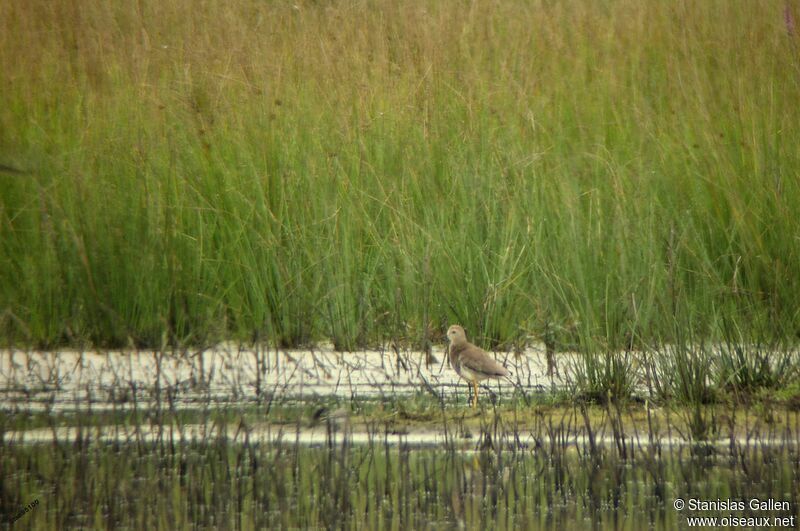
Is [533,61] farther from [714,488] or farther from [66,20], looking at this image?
[714,488]

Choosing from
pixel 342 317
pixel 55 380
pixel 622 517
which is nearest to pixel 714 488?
pixel 622 517

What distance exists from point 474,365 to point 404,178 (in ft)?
5.94

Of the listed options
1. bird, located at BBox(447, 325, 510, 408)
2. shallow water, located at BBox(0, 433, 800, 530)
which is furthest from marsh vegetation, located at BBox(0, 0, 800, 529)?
bird, located at BBox(447, 325, 510, 408)

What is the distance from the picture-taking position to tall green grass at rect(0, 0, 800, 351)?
5.89 meters

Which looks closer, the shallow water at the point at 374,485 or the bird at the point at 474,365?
→ the shallow water at the point at 374,485

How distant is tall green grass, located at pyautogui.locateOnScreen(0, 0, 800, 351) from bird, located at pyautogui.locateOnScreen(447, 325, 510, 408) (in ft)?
1.27

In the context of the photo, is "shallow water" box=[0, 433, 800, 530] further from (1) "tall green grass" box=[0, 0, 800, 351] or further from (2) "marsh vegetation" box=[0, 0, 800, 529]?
(1) "tall green grass" box=[0, 0, 800, 351]

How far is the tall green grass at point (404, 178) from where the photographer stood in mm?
5895

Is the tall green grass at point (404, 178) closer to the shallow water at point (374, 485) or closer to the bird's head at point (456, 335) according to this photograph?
the bird's head at point (456, 335)

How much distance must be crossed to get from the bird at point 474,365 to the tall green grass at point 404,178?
39cm

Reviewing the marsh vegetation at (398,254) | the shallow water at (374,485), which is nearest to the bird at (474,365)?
the marsh vegetation at (398,254)

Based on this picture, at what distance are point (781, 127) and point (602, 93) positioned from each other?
1.16m

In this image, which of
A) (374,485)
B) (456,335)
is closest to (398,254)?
(456,335)

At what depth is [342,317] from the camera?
5.95 meters
